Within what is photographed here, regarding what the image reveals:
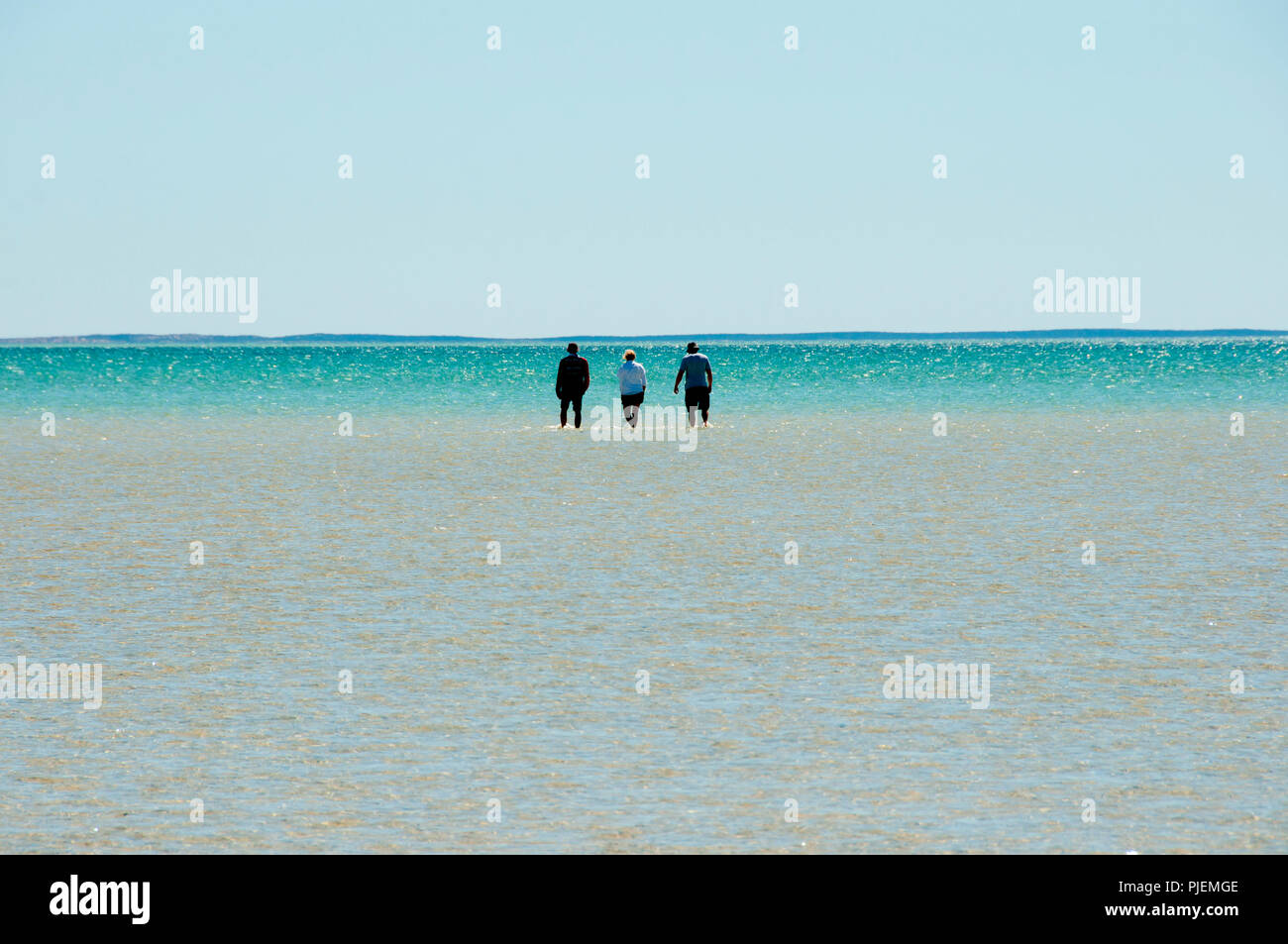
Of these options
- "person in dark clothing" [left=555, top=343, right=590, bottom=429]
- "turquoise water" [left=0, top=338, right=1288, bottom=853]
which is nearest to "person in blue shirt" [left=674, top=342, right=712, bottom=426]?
"person in dark clothing" [left=555, top=343, right=590, bottom=429]

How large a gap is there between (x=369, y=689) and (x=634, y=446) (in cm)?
1632

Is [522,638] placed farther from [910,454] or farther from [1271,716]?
[910,454]

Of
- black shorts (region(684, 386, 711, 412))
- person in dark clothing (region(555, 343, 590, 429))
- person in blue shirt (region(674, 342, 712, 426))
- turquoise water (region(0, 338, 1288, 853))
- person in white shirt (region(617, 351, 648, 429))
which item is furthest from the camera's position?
person in dark clothing (region(555, 343, 590, 429))

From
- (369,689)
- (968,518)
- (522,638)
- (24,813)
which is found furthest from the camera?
(968,518)

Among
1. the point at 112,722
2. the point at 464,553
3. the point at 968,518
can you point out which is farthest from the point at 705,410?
the point at 112,722

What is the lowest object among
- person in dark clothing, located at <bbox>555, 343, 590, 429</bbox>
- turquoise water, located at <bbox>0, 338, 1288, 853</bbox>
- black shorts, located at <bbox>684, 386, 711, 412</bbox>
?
turquoise water, located at <bbox>0, 338, 1288, 853</bbox>

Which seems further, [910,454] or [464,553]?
[910,454]

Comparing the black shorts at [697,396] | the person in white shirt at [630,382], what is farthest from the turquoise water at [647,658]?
the black shorts at [697,396]

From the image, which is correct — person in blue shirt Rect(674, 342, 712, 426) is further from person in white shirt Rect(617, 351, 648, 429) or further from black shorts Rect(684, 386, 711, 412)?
person in white shirt Rect(617, 351, 648, 429)

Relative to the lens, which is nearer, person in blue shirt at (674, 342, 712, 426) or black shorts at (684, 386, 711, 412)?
person in blue shirt at (674, 342, 712, 426)

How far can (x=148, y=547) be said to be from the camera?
12.6m

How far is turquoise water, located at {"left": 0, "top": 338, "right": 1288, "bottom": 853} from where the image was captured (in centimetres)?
573

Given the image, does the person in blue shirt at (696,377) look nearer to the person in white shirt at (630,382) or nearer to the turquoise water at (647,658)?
the person in white shirt at (630,382)
